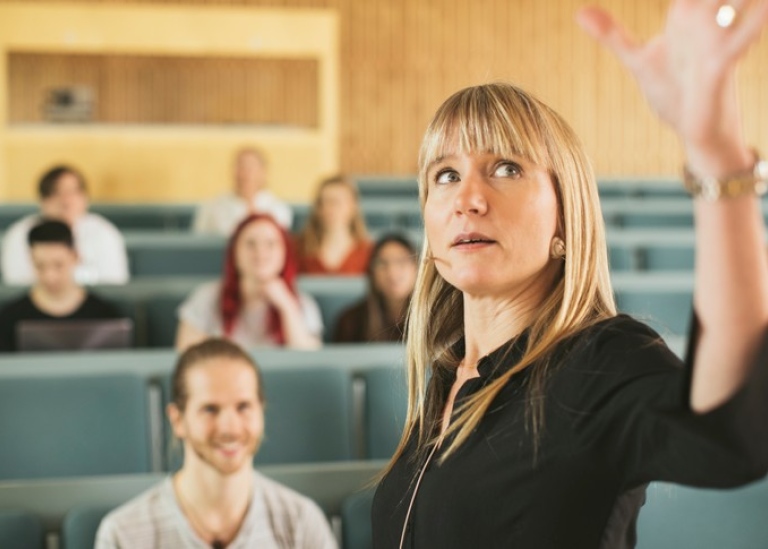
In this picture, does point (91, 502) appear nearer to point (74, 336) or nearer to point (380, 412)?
point (380, 412)

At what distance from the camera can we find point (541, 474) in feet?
2.62

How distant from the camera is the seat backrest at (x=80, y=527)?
1.73 metres

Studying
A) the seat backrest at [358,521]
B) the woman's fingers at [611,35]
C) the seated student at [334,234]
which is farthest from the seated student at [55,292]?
the woman's fingers at [611,35]

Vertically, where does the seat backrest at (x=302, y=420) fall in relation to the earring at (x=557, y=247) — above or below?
below

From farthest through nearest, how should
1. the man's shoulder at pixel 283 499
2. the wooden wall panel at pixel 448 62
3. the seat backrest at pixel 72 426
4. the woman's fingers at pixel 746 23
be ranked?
the wooden wall panel at pixel 448 62 → the seat backrest at pixel 72 426 → the man's shoulder at pixel 283 499 → the woman's fingers at pixel 746 23

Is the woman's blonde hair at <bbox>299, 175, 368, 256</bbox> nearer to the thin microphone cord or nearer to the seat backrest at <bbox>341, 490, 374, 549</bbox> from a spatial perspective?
the seat backrest at <bbox>341, 490, 374, 549</bbox>

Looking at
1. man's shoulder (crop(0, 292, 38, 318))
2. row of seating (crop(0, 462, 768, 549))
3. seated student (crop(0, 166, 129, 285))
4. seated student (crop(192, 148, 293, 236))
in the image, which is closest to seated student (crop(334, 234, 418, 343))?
man's shoulder (crop(0, 292, 38, 318))

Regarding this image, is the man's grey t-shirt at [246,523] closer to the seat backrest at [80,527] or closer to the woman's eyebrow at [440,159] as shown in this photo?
the seat backrest at [80,527]

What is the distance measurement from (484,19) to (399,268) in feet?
15.7

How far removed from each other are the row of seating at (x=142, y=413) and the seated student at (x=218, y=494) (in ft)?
1.30

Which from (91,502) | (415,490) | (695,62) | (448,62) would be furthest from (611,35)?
(448,62)

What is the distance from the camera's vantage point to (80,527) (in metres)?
1.73

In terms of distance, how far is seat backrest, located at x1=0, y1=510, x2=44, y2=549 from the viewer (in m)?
1.68

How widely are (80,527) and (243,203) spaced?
11.3 feet
